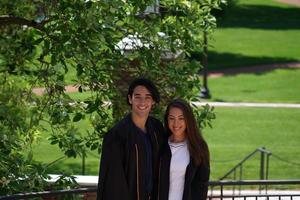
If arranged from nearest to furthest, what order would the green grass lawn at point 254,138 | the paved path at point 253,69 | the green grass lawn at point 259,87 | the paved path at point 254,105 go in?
the green grass lawn at point 254,138, the paved path at point 254,105, the green grass lawn at point 259,87, the paved path at point 253,69

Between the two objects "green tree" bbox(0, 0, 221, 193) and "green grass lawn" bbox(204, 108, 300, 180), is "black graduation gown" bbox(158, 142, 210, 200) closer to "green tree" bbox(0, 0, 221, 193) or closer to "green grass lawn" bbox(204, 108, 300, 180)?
"green tree" bbox(0, 0, 221, 193)

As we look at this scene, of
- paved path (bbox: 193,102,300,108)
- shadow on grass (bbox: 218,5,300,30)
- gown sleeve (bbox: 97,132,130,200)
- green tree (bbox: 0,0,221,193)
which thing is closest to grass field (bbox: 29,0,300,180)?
shadow on grass (bbox: 218,5,300,30)

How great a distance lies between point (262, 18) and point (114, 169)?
4446cm

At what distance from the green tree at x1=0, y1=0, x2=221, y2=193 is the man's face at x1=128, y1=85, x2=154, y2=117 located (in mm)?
2063

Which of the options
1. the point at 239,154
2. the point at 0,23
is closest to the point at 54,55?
the point at 0,23

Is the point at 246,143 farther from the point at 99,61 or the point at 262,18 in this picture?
the point at 262,18

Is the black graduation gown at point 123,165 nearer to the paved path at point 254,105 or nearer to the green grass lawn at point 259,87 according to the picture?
the paved path at point 254,105

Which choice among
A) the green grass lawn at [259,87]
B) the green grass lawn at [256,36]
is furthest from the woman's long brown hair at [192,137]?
the green grass lawn at [256,36]

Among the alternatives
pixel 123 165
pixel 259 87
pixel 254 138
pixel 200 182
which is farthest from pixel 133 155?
pixel 259 87

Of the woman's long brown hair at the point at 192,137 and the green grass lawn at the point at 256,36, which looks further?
the green grass lawn at the point at 256,36

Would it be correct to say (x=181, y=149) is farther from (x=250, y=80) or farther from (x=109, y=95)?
(x=250, y=80)

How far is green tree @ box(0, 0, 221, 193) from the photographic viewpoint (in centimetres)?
781

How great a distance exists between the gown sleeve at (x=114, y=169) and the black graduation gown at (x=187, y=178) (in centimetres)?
25

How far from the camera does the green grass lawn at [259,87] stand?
88.5 ft
